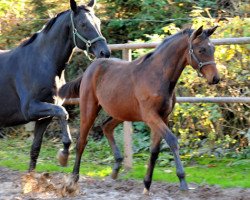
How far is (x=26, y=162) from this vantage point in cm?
855

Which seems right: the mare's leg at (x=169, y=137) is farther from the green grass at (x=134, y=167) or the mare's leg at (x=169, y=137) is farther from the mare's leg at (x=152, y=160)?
the green grass at (x=134, y=167)

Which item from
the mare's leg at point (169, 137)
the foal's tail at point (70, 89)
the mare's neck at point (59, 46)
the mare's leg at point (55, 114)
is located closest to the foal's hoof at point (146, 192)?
the mare's leg at point (169, 137)

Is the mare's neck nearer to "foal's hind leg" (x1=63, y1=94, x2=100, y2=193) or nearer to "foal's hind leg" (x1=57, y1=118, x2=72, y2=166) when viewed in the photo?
"foal's hind leg" (x1=63, y1=94, x2=100, y2=193)

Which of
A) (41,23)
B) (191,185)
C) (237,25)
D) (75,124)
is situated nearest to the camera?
(191,185)

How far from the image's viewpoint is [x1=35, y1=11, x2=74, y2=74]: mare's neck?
674 cm

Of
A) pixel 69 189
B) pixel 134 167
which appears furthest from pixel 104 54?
pixel 134 167

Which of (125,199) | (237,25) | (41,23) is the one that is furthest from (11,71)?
(41,23)

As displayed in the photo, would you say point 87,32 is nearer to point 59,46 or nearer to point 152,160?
point 59,46

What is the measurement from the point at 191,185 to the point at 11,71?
8.66ft

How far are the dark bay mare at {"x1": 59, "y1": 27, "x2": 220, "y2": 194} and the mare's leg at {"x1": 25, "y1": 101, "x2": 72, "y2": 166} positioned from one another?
186 mm

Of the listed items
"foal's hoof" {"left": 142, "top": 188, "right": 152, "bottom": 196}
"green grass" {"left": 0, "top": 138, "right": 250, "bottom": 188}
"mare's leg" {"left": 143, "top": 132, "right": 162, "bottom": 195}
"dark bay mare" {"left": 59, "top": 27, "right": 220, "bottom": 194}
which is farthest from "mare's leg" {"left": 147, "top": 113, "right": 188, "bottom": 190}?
"green grass" {"left": 0, "top": 138, "right": 250, "bottom": 188}

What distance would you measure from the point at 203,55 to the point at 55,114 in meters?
1.93

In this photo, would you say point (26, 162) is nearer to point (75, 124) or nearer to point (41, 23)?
point (75, 124)

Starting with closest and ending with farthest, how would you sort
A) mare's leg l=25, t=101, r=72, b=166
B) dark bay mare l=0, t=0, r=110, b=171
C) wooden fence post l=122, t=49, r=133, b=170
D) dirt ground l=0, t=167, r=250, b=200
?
dirt ground l=0, t=167, r=250, b=200, mare's leg l=25, t=101, r=72, b=166, dark bay mare l=0, t=0, r=110, b=171, wooden fence post l=122, t=49, r=133, b=170
